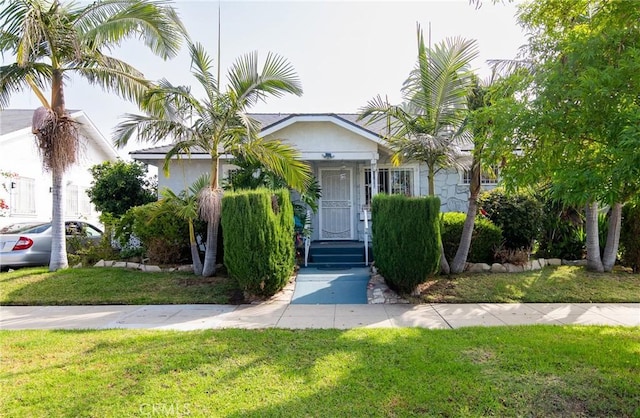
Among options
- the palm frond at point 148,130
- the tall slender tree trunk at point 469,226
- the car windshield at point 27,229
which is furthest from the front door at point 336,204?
the car windshield at point 27,229

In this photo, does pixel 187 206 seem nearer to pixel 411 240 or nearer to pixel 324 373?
pixel 411 240

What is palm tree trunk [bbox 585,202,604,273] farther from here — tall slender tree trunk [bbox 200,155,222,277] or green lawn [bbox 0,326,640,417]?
tall slender tree trunk [bbox 200,155,222,277]

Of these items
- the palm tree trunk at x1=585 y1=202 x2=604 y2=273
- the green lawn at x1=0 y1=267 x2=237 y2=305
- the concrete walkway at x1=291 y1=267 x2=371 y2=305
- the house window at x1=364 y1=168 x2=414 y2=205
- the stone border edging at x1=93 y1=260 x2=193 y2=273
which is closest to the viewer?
the green lawn at x1=0 y1=267 x2=237 y2=305

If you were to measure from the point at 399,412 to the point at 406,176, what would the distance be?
381 inches

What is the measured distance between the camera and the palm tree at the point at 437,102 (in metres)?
7.32

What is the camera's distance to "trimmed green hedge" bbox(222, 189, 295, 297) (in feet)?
22.2

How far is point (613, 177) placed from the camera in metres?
2.94

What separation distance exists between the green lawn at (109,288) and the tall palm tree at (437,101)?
5.15 m

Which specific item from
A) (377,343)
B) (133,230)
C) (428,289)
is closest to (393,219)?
(428,289)

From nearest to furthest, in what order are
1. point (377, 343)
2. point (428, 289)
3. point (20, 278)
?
point (377, 343)
point (428, 289)
point (20, 278)

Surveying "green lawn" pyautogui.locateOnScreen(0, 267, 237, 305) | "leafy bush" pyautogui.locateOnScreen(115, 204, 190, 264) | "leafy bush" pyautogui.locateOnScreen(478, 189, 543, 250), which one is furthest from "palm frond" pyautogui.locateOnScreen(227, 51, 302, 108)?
"leafy bush" pyautogui.locateOnScreen(478, 189, 543, 250)

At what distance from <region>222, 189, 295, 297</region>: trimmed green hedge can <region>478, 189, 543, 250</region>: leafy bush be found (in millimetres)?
5807

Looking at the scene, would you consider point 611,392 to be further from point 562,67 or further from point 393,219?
point 393,219

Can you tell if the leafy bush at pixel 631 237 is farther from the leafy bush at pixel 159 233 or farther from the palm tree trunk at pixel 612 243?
the leafy bush at pixel 159 233
